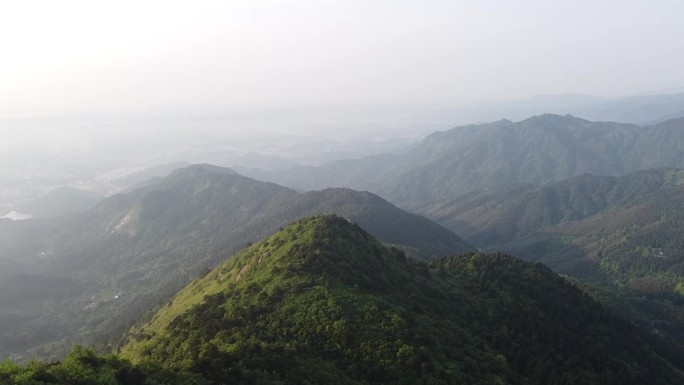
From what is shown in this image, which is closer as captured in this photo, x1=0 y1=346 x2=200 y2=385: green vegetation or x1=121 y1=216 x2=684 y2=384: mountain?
x1=0 y1=346 x2=200 y2=385: green vegetation

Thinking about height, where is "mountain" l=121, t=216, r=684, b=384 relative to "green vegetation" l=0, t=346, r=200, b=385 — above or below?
→ below

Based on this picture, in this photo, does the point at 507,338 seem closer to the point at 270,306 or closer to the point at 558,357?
the point at 558,357

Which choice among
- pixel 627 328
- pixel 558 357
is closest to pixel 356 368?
pixel 558 357

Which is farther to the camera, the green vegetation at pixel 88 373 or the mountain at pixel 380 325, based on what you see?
the mountain at pixel 380 325

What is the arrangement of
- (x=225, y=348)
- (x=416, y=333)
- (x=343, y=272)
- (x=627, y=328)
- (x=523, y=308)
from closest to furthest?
(x=225, y=348)
(x=416, y=333)
(x=343, y=272)
(x=523, y=308)
(x=627, y=328)

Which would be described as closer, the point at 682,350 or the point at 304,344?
the point at 304,344

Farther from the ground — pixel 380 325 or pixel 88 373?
pixel 88 373

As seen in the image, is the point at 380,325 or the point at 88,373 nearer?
the point at 88,373

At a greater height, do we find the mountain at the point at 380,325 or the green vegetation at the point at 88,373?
the green vegetation at the point at 88,373
